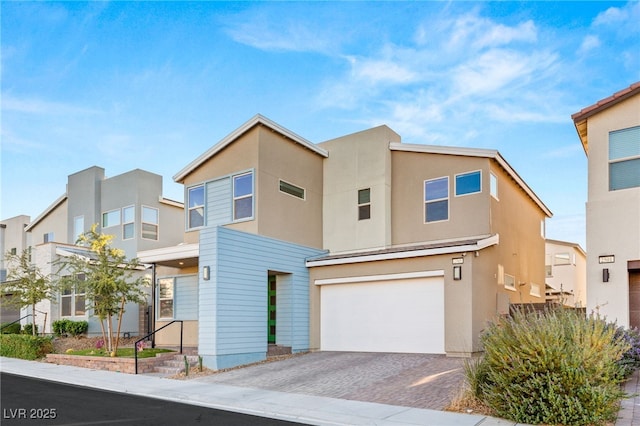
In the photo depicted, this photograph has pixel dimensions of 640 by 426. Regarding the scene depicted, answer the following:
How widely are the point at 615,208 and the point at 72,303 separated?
836 inches

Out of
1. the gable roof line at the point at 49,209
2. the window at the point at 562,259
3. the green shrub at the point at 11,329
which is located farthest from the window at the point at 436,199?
the gable roof line at the point at 49,209

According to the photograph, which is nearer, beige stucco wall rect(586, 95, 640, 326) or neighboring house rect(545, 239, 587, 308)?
beige stucco wall rect(586, 95, 640, 326)

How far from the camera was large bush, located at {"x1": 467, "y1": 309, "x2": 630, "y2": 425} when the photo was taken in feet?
25.7

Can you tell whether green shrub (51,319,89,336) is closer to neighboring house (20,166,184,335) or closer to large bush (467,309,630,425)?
neighboring house (20,166,184,335)

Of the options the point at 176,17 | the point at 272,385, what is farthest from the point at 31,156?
the point at 272,385

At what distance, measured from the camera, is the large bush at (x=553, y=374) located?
7824 millimetres

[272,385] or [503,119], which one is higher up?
[503,119]

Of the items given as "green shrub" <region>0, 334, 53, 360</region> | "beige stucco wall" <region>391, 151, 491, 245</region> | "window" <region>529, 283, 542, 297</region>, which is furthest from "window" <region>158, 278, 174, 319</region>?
"window" <region>529, 283, 542, 297</region>

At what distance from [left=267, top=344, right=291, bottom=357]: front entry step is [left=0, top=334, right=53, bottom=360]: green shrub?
8325mm

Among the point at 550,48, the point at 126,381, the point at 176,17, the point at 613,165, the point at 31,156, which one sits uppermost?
the point at 176,17

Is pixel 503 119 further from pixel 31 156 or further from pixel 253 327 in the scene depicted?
pixel 31 156

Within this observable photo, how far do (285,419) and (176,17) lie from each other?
11982mm

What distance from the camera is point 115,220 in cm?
2598

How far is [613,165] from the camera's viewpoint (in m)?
13.1
